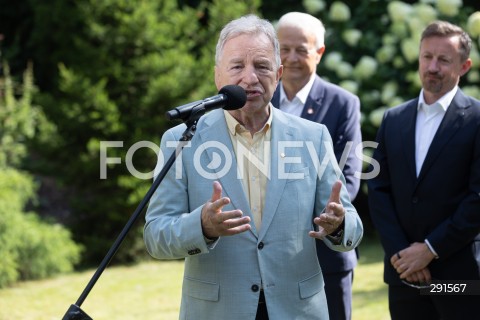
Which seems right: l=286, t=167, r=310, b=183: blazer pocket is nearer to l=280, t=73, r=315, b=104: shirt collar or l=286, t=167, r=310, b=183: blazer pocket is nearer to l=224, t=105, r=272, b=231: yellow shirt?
l=224, t=105, r=272, b=231: yellow shirt

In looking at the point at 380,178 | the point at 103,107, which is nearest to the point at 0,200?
the point at 103,107

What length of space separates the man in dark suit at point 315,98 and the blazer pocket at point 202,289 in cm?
185

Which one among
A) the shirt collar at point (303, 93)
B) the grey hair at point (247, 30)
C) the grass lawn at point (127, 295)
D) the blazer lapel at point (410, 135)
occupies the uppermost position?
the grey hair at point (247, 30)

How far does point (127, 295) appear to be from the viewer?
860 cm

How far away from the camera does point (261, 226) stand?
3441 mm

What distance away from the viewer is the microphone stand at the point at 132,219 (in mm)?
2980

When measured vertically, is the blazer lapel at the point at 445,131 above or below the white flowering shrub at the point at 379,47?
below

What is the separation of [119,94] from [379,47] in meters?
3.64

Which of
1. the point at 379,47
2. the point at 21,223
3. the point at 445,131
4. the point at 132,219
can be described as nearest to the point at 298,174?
the point at 132,219

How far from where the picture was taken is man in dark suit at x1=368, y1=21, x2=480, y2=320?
4.83 meters

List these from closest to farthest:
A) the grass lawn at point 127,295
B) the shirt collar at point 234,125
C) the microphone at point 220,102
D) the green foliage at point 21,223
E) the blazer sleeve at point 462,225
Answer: the microphone at point 220,102, the shirt collar at point 234,125, the blazer sleeve at point 462,225, the grass lawn at point 127,295, the green foliage at point 21,223

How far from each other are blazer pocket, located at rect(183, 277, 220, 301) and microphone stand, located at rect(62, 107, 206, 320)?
0.53m

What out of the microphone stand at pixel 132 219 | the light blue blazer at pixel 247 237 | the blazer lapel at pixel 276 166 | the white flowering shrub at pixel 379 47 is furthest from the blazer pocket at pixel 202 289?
the white flowering shrub at pixel 379 47

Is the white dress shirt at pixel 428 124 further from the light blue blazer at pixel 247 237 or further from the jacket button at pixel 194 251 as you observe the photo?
the jacket button at pixel 194 251
